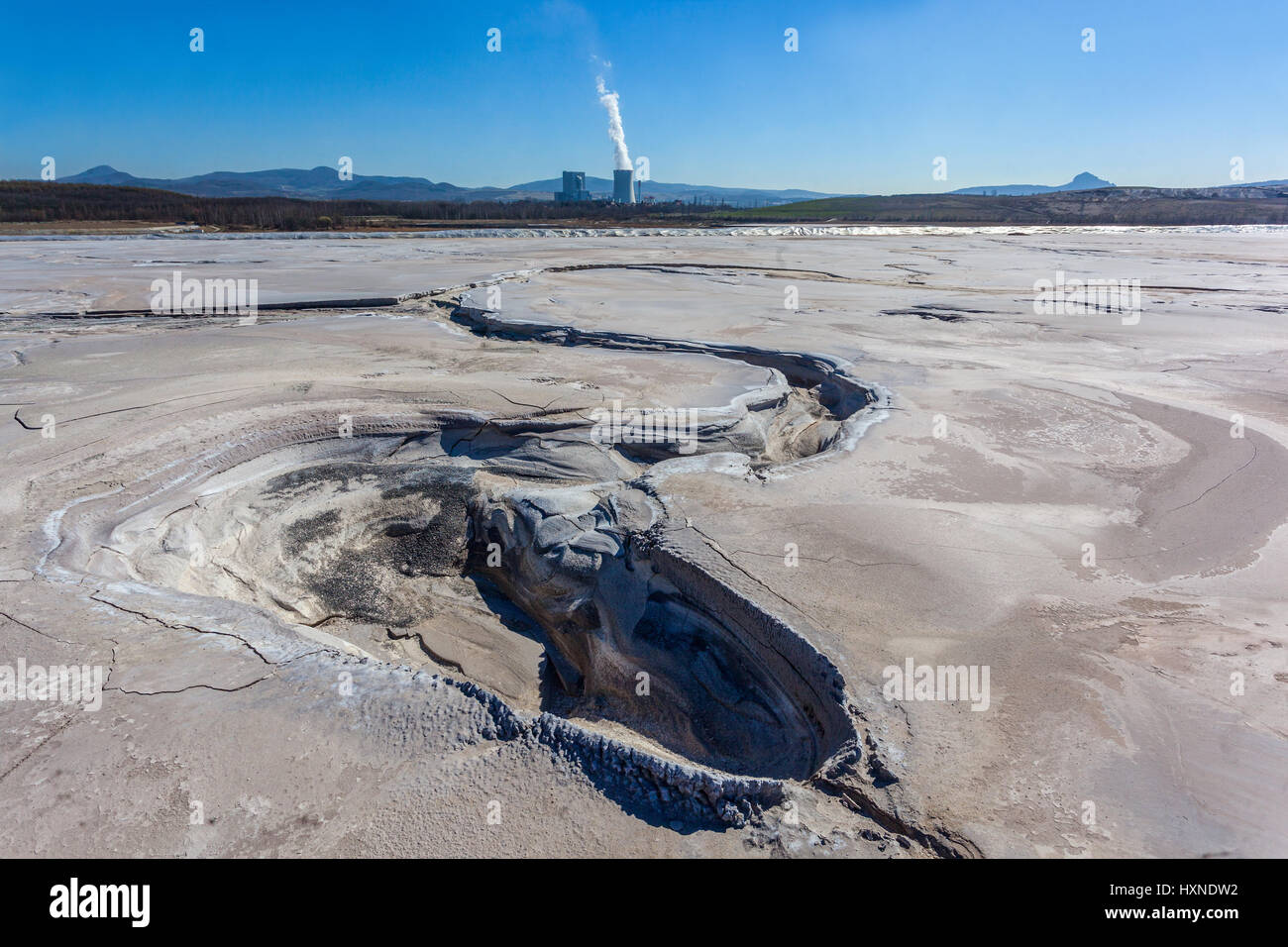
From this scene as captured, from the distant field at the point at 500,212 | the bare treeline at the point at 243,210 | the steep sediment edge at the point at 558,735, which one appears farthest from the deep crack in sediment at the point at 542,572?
the bare treeline at the point at 243,210

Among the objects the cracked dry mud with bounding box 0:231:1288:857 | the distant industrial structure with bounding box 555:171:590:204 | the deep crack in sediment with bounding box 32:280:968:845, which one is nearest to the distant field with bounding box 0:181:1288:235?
the distant industrial structure with bounding box 555:171:590:204

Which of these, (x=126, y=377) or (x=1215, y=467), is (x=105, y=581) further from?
(x=1215, y=467)

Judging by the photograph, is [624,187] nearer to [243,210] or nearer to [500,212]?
[500,212]

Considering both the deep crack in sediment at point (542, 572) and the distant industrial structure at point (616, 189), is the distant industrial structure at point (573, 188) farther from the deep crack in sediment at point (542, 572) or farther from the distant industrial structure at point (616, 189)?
the deep crack in sediment at point (542, 572)

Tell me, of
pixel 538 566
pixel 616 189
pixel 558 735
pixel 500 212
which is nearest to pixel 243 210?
pixel 500 212

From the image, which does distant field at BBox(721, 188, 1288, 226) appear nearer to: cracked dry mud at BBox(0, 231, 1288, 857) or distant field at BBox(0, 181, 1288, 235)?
distant field at BBox(0, 181, 1288, 235)
